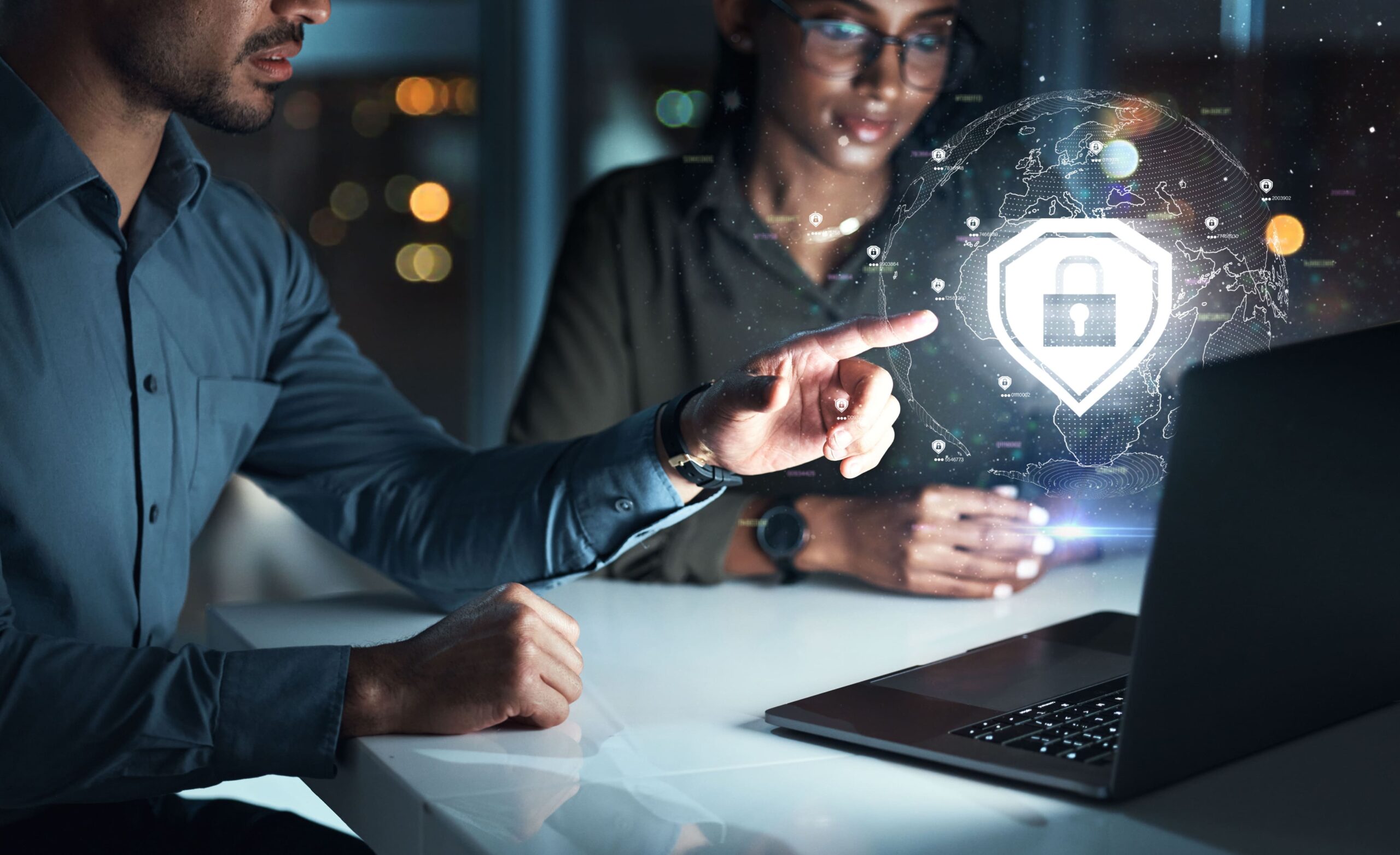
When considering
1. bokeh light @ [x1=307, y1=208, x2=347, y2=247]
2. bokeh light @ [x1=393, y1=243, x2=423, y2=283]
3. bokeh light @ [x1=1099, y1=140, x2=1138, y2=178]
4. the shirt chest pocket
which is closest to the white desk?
the shirt chest pocket

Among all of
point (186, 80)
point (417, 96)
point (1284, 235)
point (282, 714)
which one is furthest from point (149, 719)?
point (417, 96)

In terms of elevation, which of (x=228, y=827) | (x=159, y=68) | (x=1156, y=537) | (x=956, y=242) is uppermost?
(x=159, y=68)

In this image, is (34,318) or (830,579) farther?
(830,579)

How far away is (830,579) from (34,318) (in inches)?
31.2

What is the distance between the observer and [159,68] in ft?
3.75

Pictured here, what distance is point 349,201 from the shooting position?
3705 millimetres

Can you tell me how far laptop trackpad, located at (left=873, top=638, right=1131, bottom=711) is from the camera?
2.84ft

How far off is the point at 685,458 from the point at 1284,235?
1.93 feet

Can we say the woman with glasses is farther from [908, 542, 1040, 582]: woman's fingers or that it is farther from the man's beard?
the man's beard

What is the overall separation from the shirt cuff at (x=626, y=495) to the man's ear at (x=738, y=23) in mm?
403

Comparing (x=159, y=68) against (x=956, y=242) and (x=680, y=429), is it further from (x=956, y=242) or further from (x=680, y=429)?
(x=956, y=242)

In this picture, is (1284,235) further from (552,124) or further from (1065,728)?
(552,124)

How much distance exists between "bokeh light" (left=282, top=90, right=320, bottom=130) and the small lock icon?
294cm

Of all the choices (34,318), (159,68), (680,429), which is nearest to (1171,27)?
(680,429)
